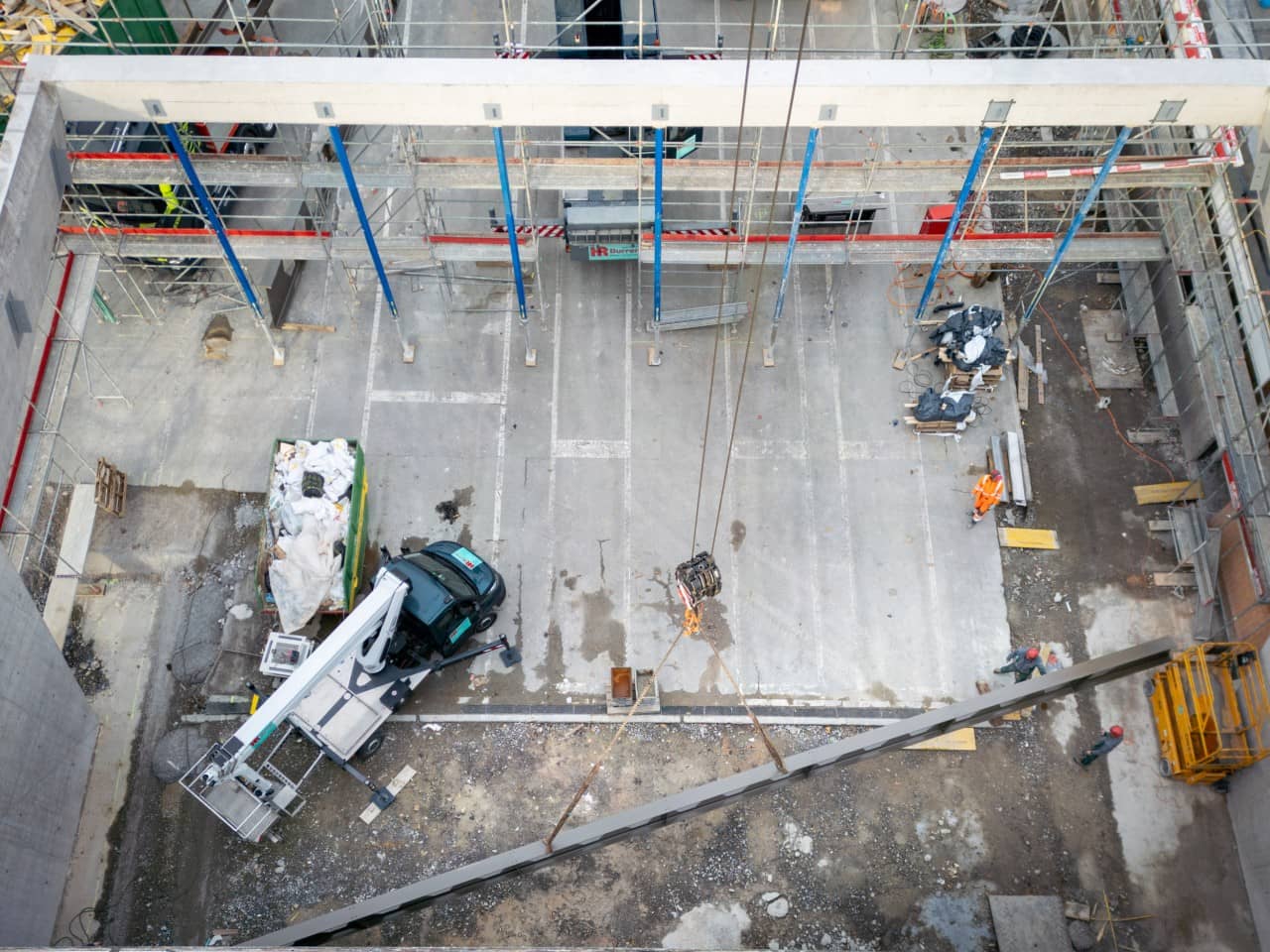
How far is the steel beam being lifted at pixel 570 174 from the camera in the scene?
1867cm

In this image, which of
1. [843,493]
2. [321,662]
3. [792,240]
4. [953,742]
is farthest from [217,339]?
[953,742]

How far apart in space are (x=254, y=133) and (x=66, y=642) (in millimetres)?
11526

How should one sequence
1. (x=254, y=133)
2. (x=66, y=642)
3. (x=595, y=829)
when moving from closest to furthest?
(x=595, y=829) < (x=66, y=642) < (x=254, y=133)

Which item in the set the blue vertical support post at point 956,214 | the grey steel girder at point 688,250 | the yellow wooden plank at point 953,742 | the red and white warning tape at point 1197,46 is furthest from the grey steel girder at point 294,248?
the red and white warning tape at point 1197,46

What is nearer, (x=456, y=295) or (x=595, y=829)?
(x=595, y=829)

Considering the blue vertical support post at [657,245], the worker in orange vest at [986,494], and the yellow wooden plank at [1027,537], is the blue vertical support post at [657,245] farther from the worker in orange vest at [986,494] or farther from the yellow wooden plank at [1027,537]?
the yellow wooden plank at [1027,537]

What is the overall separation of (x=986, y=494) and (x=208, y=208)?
14701 millimetres

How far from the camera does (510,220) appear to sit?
62.5 ft

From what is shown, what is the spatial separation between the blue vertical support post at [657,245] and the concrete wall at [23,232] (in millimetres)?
9733

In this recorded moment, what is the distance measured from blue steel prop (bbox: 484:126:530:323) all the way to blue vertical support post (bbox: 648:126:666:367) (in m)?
2.57

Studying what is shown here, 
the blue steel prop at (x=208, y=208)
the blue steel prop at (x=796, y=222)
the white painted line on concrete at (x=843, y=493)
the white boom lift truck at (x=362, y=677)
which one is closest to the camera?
the white boom lift truck at (x=362, y=677)

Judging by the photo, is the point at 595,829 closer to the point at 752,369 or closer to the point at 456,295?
the point at 752,369

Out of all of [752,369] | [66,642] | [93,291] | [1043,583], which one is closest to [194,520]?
[66,642]

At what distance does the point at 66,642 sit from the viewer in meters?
18.7
